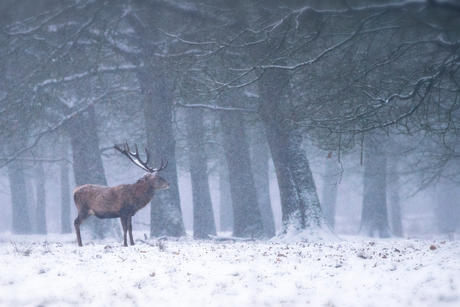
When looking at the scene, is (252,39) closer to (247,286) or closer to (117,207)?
(117,207)

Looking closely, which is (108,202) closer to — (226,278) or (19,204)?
(226,278)

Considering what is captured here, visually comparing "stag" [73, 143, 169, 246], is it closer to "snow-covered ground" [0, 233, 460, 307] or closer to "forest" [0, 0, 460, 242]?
"snow-covered ground" [0, 233, 460, 307]

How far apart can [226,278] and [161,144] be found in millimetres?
7529

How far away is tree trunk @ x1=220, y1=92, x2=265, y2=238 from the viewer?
47.3 feet

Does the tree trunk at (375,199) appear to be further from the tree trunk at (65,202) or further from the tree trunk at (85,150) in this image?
the tree trunk at (65,202)

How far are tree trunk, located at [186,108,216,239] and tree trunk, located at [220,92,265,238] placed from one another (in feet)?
7.26

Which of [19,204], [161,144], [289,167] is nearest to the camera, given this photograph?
[289,167]

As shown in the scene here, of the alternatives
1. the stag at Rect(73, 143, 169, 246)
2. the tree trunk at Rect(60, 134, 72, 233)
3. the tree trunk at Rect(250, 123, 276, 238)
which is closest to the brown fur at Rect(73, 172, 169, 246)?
the stag at Rect(73, 143, 169, 246)

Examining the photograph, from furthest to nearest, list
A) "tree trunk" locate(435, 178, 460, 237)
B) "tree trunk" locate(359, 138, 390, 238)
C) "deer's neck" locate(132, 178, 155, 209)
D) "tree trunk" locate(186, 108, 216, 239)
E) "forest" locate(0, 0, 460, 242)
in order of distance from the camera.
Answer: "tree trunk" locate(435, 178, 460, 237)
"tree trunk" locate(359, 138, 390, 238)
"tree trunk" locate(186, 108, 216, 239)
"deer's neck" locate(132, 178, 155, 209)
"forest" locate(0, 0, 460, 242)

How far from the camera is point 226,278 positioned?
6.08 meters

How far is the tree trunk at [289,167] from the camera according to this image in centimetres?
1093

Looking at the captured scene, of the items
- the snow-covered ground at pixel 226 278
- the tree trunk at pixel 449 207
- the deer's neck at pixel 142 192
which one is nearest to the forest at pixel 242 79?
the snow-covered ground at pixel 226 278

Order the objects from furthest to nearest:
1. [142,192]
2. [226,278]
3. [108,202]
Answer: [142,192] < [108,202] < [226,278]

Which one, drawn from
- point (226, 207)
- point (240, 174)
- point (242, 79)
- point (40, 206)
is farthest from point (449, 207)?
point (40, 206)
